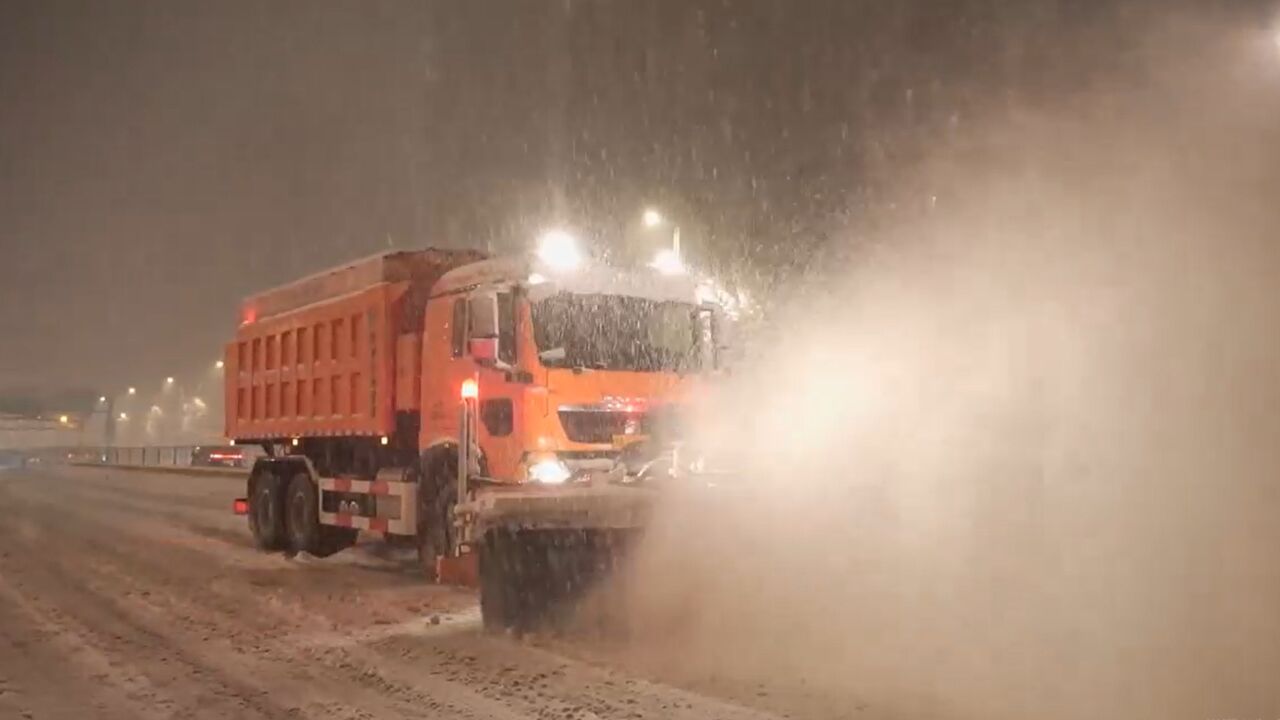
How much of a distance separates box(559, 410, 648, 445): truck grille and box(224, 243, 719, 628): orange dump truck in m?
0.01

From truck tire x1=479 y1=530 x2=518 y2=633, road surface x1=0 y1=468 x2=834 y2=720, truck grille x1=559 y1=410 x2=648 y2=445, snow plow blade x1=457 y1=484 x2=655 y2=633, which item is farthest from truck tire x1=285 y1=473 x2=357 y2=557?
snow plow blade x1=457 y1=484 x2=655 y2=633

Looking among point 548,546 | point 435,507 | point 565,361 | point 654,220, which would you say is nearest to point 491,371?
point 565,361

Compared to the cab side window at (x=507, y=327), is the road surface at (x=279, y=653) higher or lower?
lower

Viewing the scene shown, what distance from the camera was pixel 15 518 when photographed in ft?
80.6

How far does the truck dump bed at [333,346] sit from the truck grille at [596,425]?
2.64 metres

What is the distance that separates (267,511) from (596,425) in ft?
24.4

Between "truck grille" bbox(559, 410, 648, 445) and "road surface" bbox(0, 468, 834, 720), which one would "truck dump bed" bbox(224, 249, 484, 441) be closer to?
"road surface" bbox(0, 468, 834, 720)

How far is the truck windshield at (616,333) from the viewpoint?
12016 mm

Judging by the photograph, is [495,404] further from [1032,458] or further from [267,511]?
[267,511]

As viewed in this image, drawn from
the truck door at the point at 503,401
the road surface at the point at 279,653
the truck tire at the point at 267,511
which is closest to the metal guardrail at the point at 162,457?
the truck tire at the point at 267,511

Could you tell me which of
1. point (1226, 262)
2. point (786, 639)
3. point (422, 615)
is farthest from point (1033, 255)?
point (422, 615)

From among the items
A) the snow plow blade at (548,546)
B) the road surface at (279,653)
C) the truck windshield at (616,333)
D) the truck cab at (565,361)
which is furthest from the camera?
the truck windshield at (616,333)

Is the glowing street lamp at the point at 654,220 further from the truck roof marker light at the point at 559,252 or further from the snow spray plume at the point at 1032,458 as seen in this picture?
the truck roof marker light at the point at 559,252

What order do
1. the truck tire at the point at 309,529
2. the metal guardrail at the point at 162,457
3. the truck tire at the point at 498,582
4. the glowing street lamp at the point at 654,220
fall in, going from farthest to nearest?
the metal guardrail at the point at 162,457 → the glowing street lamp at the point at 654,220 → the truck tire at the point at 309,529 → the truck tire at the point at 498,582
